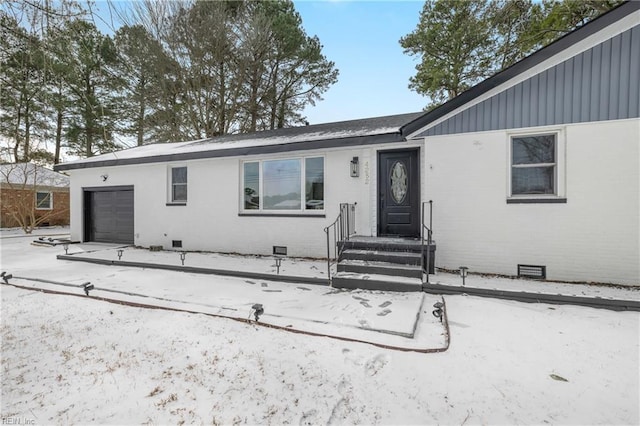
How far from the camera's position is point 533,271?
16.7 feet

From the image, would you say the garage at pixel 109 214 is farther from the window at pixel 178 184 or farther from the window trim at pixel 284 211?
the window trim at pixel 284 211

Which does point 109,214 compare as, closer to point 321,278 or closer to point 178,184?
point 178,184

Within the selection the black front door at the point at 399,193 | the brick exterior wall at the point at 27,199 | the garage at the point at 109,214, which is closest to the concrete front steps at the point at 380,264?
the black front door at the point at 399,193

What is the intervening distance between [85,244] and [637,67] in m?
14.1

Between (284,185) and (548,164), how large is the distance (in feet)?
17.8


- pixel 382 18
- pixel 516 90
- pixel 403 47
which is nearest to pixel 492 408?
pixel 516 90

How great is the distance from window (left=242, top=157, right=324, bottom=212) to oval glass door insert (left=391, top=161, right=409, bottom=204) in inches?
65.7

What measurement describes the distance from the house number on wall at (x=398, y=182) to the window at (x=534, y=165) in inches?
77.0

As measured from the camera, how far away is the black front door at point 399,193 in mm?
6191

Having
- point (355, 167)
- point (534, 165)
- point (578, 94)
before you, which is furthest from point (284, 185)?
point (578, 94)

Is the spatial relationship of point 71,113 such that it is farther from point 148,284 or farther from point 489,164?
point 489,164

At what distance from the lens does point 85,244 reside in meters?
9.67
